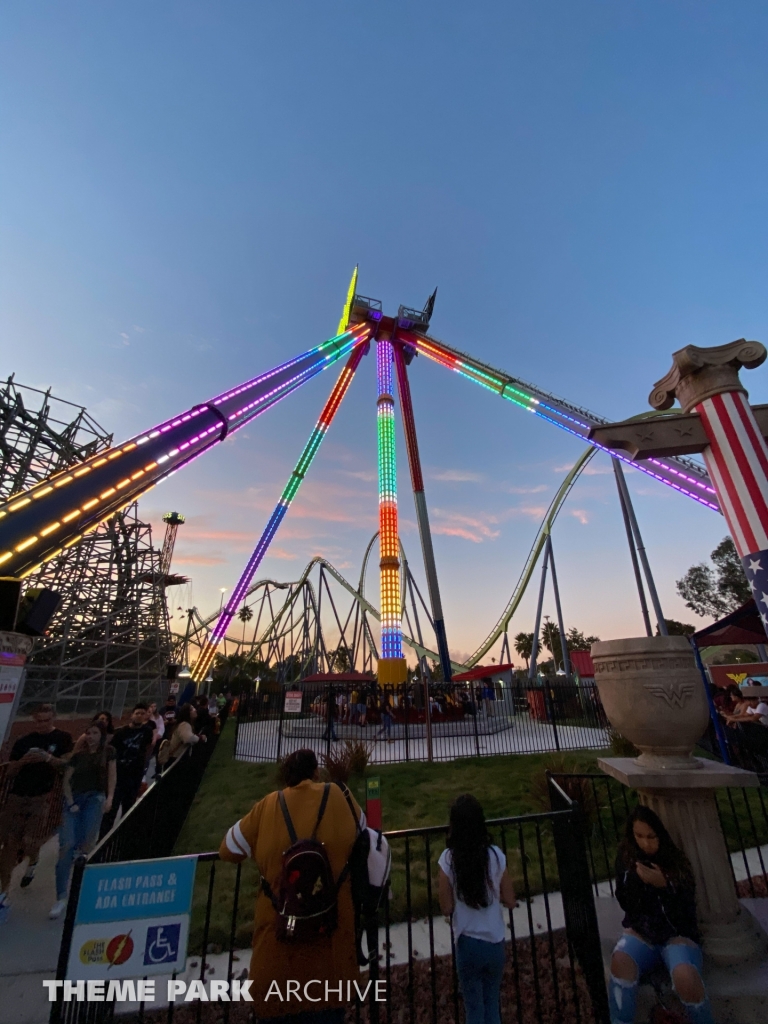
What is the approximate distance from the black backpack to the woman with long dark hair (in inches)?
31.8

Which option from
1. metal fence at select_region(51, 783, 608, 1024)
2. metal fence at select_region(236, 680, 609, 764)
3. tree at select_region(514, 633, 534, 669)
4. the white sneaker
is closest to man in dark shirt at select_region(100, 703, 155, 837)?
the white sneaker

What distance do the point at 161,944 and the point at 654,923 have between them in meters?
3.03

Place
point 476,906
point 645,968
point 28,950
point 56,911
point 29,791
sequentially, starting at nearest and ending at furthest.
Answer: point 476,906 → point 645,968 → point 28,950 → point 56,911 → point 29,791

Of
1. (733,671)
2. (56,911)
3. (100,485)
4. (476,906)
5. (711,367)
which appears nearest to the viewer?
(476,906)

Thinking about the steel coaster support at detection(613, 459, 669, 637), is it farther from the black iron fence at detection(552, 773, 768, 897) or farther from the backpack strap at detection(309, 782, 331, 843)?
the backpack strap at detection(309, 782, 331, 843)

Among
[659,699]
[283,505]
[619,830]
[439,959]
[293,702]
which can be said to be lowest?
[439,959]

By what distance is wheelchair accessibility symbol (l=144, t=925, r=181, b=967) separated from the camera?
2.49 metres

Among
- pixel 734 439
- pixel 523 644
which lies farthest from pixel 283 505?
pixel 523 644

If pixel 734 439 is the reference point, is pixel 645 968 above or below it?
below

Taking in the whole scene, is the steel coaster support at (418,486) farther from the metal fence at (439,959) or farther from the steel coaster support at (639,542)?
the metal fence at (439,959)

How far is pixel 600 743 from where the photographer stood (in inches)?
501

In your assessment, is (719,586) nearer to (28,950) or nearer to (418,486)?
(418,486)

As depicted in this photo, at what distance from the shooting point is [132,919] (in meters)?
2.54

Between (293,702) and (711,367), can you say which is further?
(293,702)
